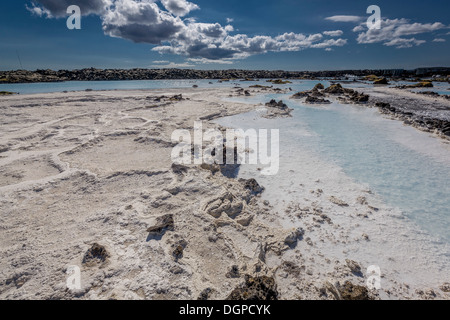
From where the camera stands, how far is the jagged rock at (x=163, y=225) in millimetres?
3379

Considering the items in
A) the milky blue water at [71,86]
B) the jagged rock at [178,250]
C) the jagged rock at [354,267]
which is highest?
the milky blue water at [71,86]

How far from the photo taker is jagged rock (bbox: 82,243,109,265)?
2.87m

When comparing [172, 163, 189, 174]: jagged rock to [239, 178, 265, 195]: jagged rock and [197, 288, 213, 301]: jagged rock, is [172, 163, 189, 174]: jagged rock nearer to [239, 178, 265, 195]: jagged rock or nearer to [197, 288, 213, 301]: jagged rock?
[239, 178, 265, 195]: jagged rock

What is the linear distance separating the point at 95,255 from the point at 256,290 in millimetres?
2230

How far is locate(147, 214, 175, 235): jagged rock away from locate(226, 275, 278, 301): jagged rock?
1.46m

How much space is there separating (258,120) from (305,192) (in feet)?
24.7

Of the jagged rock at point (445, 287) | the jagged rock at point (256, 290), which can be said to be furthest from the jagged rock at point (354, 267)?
the jagged rock at point (256, 290)

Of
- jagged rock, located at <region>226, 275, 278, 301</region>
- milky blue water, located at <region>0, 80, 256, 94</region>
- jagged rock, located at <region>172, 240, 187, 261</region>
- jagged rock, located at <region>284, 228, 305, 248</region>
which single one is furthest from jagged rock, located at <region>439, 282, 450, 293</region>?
milky blue water, located at <region>0, 80, 256, 94</region>

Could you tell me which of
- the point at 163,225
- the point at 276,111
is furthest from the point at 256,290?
the point at 276,111

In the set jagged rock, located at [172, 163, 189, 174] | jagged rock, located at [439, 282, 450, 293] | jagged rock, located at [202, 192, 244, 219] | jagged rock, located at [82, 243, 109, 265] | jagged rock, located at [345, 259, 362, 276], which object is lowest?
jagged rock, located at [439, 282, 450, 293]

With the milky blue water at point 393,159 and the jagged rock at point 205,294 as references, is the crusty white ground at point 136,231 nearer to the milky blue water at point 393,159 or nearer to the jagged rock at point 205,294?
the jagged rock at point 205,294

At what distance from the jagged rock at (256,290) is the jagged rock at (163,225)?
1.46 m

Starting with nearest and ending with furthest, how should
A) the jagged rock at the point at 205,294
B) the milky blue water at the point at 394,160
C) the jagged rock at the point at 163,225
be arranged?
the jagged rock at the point at 205,294, the jagged rock at the point at 163,225, the milky blue water at the point at 394,160
